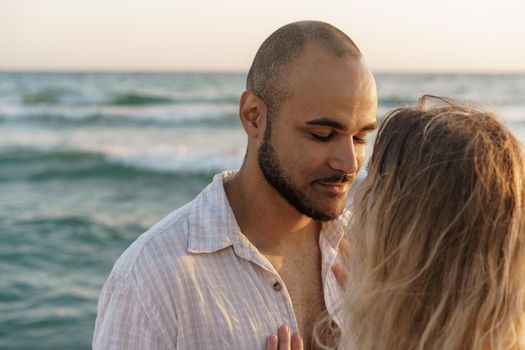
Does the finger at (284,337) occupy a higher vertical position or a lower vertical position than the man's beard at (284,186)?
lower

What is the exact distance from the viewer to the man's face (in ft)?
8.55

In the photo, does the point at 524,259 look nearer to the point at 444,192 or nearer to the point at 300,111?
the point at 444,192

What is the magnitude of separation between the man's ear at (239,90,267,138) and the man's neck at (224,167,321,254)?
0.14 meters

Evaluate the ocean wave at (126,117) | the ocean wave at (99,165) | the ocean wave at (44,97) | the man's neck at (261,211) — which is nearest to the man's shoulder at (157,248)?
the man's neck at (261,211)

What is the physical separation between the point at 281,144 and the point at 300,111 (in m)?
0.13

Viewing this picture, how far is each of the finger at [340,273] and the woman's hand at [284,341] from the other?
357mm

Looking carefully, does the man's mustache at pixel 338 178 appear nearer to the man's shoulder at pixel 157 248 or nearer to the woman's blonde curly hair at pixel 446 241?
the man's shoulder at pixel 157 248

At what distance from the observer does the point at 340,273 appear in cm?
275

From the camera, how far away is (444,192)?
180 cm

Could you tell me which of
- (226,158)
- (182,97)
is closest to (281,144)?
(226,158)

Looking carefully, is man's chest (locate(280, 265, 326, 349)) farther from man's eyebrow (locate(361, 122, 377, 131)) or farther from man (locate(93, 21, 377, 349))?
man's eyebrow (locate(361, 122, 377, 131))

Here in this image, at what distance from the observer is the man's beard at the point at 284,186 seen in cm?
269

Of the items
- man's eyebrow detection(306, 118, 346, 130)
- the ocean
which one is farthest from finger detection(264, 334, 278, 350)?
the ocean

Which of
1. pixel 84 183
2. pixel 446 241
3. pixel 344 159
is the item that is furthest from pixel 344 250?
pixel 84 183
